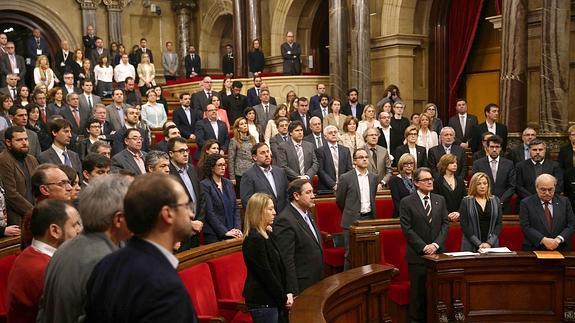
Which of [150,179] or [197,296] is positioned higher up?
[150,179]

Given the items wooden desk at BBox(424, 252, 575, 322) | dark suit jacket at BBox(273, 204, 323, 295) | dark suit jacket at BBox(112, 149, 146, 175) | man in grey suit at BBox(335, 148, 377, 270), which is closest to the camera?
dark suit jacket at BBox(273, 204, 323, 295)

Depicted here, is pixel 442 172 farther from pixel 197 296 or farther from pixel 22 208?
pixel 22 208

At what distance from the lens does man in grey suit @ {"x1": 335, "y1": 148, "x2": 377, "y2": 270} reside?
529cm

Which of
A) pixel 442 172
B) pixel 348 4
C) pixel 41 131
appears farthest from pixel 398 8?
pixel 41 131

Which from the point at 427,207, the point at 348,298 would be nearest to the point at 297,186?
the point at 348,298

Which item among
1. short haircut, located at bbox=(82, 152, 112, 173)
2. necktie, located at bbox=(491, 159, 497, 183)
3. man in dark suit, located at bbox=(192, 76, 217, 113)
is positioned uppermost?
man in dark suit, located at bbox=(192, 76, 217, 113)

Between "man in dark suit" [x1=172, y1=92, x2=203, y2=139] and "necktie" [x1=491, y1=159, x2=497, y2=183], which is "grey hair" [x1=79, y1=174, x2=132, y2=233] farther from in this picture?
"man in dark suit" [x1=172, y1=92, x2=203, y2=139]

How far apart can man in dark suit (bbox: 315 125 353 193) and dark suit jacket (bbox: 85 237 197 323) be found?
460cm

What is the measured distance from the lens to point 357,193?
5.30 meters

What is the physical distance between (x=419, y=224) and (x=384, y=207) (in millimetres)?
1337

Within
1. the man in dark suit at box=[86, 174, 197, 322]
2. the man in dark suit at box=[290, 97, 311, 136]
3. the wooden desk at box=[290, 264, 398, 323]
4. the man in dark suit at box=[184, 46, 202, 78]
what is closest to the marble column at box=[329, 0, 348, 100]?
the man in dark suit at box=[290, 97, 311, 136]

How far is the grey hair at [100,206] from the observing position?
2.03 metres

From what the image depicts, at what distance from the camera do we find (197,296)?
3.62 m

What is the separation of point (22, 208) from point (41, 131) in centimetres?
223
